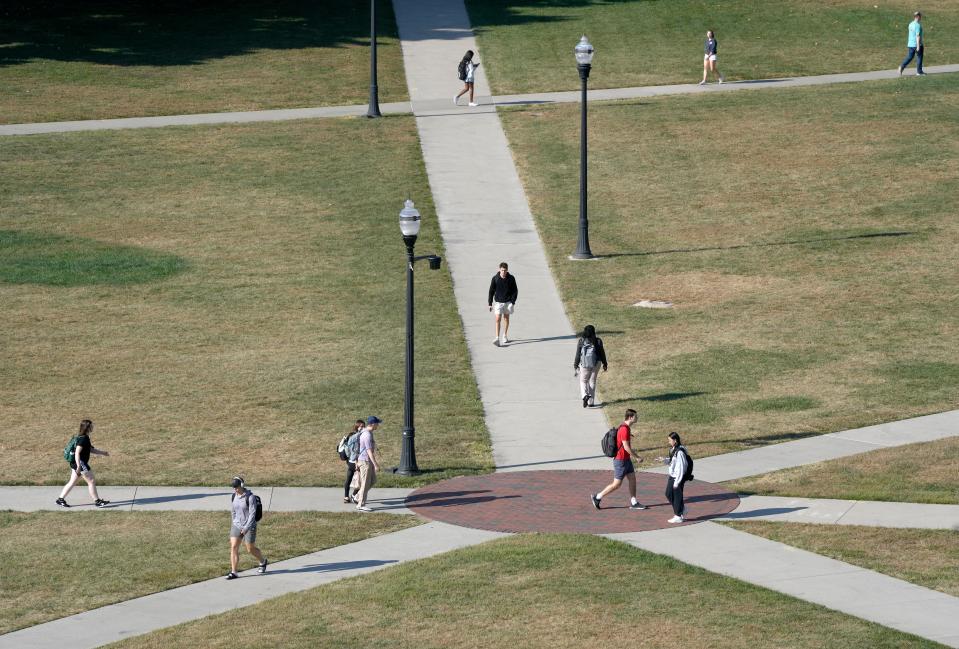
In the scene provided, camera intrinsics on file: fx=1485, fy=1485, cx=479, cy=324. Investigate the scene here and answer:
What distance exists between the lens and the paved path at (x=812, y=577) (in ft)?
57.4

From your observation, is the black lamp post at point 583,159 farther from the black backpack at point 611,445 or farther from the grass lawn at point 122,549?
the grass lawn at point 122,549

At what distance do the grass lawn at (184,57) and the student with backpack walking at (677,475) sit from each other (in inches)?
1222

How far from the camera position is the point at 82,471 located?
22.8m

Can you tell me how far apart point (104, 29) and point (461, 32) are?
559 inches

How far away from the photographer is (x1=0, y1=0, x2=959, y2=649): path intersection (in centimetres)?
1833

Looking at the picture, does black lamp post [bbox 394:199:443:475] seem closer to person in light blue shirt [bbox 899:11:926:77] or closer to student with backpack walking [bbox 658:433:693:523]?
student with backpack walking [bbox 658:433:693:523]

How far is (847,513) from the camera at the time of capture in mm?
21484

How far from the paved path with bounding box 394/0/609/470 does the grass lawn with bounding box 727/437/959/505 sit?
3024 mm

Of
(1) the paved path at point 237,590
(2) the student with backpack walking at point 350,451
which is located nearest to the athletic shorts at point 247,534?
(1) the paved path at point 237,590

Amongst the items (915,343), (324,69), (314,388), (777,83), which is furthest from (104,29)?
(915,343)

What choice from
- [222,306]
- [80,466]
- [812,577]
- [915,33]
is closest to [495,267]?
[222,306]

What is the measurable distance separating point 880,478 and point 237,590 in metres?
10.00

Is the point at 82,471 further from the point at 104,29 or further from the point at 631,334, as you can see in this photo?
the point at 104,29

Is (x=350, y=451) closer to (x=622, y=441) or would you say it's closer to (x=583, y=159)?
(x=622, y=441)
